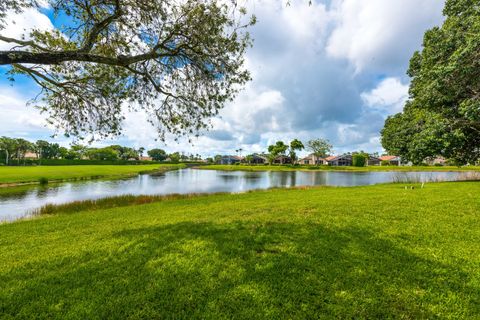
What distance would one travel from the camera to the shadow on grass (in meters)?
3.02

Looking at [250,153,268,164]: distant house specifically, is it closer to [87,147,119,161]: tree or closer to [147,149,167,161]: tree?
[147,149,167,161]: tree

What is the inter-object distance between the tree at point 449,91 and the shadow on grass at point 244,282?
10.2m

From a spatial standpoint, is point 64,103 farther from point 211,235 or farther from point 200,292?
point 200,292

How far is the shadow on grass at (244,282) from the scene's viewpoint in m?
3.02

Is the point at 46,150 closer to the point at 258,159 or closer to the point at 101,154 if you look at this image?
the point at 101,154

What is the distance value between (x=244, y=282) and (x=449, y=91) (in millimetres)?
14844

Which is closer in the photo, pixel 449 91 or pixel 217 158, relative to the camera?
pixel 449 91

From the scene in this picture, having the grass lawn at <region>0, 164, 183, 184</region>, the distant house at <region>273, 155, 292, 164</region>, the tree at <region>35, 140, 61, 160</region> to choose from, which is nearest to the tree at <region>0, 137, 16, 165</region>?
the tree at <region>35, 140, 61, 160</region>

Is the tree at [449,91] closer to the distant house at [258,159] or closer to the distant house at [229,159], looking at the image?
the distant house at [258,159]

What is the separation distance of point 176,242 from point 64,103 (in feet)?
22.9

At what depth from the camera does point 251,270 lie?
401 centimetres

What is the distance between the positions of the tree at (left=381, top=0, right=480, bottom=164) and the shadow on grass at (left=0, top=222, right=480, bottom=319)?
1020 cm

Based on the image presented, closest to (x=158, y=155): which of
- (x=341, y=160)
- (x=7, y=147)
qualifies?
(x=7, y=147)

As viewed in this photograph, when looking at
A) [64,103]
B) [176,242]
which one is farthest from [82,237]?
[64,103]
